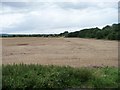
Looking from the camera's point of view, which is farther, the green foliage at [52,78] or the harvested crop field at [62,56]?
the harvested crop field at [62,56]

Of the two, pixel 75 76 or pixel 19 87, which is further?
pixel 75 76

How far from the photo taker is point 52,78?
27.8ft

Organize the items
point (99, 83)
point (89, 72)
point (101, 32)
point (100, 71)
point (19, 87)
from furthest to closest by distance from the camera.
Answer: point (101, 32)
point (100, 71)
point (89, 72)
point (99, 83)
point (19, 87)

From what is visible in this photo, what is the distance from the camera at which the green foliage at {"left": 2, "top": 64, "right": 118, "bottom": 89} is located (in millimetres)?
8156

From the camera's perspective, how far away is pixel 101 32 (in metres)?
40.3

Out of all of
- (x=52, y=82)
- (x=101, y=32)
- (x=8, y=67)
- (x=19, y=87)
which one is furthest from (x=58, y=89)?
(x=101, y=32)

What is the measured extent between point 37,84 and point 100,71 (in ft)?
8.38

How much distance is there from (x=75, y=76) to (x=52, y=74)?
65 centimetres

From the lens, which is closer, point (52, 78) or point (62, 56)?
point (52, 78)

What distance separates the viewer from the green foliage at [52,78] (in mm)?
8156

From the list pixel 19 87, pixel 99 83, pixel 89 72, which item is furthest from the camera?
pixel 89 72

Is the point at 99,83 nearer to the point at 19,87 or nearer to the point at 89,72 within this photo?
the point at 89,72

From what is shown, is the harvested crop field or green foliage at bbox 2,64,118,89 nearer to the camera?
green foliage at bbox 2,64,118,89

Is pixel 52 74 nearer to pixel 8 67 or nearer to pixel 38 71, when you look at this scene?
pixel 38 71
